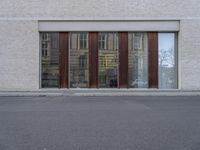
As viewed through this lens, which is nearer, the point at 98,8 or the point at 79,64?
the point at 98,8

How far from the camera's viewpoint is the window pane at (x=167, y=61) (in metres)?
23.7

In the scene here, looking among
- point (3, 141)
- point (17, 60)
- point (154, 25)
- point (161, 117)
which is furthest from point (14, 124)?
point (154, 25)

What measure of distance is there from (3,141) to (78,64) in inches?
651

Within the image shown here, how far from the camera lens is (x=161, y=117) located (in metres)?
10.7

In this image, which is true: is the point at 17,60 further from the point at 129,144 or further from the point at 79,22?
the point at 129,144

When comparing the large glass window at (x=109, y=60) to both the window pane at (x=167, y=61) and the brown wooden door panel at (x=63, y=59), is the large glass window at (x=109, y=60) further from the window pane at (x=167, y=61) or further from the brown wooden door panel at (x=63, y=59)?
the window pane at (x=167, y=61)

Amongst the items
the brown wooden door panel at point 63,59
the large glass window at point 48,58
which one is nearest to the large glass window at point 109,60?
the brown wooden door panel at point 63,59

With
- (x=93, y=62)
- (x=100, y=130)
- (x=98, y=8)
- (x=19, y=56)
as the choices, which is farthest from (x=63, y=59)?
(x=100, y=130)

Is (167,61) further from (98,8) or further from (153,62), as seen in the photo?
(98,8)

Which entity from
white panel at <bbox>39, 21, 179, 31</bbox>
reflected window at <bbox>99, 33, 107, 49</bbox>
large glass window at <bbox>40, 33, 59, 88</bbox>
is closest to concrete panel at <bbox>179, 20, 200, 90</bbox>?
white panel at <bbox>39, 21, 179, 31</bbox>

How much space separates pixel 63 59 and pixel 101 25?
362 cm

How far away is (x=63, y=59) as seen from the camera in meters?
23.5

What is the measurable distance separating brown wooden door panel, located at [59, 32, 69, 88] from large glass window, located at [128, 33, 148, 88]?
450 cm

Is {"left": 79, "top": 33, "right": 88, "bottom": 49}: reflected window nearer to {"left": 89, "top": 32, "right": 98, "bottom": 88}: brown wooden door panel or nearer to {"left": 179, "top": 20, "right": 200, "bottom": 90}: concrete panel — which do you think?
{"left": 89, "top": 32, "right": 98, "bottom": 88}: brown wooden door panel
